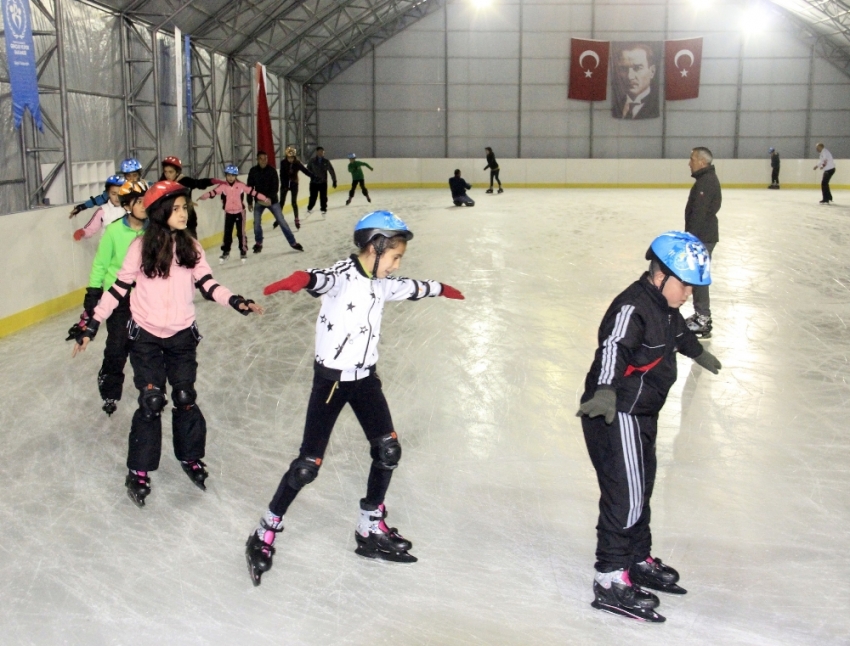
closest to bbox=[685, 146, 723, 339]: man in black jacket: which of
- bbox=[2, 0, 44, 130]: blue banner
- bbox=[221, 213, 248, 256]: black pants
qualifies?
bbox=[221, 213, 248, 256]: black pants

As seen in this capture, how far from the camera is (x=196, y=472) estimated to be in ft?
14.6

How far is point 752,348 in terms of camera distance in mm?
7434

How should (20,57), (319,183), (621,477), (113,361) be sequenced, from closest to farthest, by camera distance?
(621,477)
(113,361)
(20,57)
(319,183)

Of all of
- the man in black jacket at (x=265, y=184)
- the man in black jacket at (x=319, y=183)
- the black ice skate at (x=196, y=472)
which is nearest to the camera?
the black ice skate at (x=196, y=472)

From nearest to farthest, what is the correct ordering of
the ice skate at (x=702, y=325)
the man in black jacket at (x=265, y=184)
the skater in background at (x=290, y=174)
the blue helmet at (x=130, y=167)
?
the blue helmet at (x=130, y=167) < the ice skate at (x=702, y=325) < the man in black jacket at (x=265, y=184) < the skater in background at (x=290, y=174)

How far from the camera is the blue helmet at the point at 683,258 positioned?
3062 millimetres

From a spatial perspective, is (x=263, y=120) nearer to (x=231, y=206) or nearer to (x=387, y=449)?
(x=231, y=206)

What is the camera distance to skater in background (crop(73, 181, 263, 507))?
161 inches

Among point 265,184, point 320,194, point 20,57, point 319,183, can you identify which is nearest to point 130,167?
point 20,57

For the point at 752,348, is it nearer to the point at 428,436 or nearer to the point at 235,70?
the point at 428,436

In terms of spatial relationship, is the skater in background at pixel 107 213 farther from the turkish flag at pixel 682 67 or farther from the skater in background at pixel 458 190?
the turkish flag at pixel 682 67

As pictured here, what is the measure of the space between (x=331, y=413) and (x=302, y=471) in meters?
0.24

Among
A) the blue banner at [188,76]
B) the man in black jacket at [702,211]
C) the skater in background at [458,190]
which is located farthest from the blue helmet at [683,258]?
the skater in background at [458,190]

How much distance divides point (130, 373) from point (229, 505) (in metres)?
2.69
